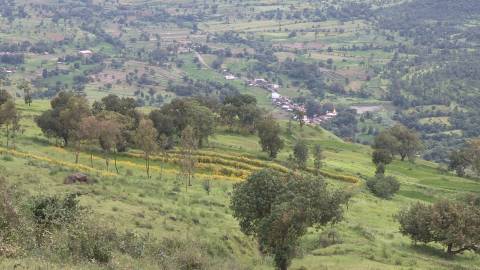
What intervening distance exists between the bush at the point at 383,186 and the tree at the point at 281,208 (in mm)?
37962

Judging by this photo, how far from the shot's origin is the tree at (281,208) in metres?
33.2

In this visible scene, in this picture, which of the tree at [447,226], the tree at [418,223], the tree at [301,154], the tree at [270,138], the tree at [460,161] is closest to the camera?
the tree at [447,226]

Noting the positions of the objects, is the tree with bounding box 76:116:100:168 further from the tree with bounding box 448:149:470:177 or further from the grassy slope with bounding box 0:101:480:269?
the tree with bounding box 448:149:470:177

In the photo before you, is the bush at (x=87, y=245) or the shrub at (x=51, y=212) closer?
the bush at (x=87, y=245)

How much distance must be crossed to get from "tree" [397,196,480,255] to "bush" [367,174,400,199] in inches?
1178

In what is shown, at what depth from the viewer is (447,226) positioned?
42.2 meters

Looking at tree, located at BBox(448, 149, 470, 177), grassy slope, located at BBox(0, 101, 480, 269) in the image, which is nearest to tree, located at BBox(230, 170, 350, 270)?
grassy slope, located at BBox(0, 101, 480, 269)

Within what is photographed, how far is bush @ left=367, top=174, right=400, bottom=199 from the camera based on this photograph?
247 feet

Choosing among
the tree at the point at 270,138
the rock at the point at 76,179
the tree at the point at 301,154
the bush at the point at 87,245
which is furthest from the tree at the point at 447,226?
the tree at the point at 270,138

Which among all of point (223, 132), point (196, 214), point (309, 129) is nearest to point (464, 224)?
point (196, 214)

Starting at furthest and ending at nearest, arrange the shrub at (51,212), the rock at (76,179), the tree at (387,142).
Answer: the tree at (387,142) → the rock at (76,179) → the shrub at (51,212)

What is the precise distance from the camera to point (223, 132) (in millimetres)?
107688

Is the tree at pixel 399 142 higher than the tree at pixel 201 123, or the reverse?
the tree at pixel 201 123

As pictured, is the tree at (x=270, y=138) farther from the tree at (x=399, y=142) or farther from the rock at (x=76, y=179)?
the rock at (x=76, y=179)
